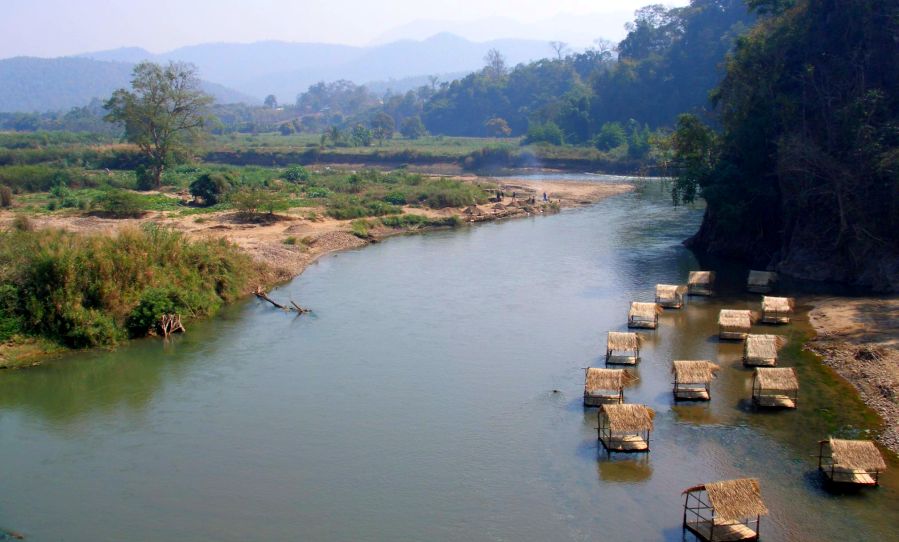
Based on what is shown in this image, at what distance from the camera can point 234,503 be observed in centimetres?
1731

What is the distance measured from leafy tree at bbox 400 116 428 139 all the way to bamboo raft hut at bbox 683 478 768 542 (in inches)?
4459

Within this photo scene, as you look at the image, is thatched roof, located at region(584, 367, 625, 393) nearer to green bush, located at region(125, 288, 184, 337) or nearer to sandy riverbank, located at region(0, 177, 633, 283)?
green bush, located at region(125, 288, 184, 337)

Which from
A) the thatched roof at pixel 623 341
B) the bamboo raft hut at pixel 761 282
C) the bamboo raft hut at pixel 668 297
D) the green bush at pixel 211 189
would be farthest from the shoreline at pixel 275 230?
the bamboo raft hut at pixel 761 282

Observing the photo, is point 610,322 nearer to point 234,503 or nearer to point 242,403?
point 242,403

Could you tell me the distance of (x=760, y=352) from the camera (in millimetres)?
23859

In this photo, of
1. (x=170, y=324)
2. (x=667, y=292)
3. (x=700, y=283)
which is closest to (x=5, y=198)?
(x=170, y=324)

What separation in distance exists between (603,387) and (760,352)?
5.51 meters

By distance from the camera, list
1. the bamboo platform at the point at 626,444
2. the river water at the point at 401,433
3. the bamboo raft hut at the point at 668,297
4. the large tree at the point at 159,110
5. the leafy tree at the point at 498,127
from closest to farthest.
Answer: the river water at the point at 401,433, the bamboo platform at the point at 626,444, the bamboo raft hut at the point at 668,297, the large tree at the point at 159,110, the leafy tree at the point at 498,127

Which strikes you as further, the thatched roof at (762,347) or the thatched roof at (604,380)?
the thatched roof at (762,347)

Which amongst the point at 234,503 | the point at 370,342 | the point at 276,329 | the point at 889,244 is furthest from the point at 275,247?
the point at 889,244

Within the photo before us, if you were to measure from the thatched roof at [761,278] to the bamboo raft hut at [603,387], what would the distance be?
12784 millimetres

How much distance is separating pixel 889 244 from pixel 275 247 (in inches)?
1007

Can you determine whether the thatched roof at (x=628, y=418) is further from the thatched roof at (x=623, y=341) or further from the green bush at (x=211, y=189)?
the green bush at (x=211, y=189)

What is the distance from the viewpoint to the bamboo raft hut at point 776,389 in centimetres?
2114
